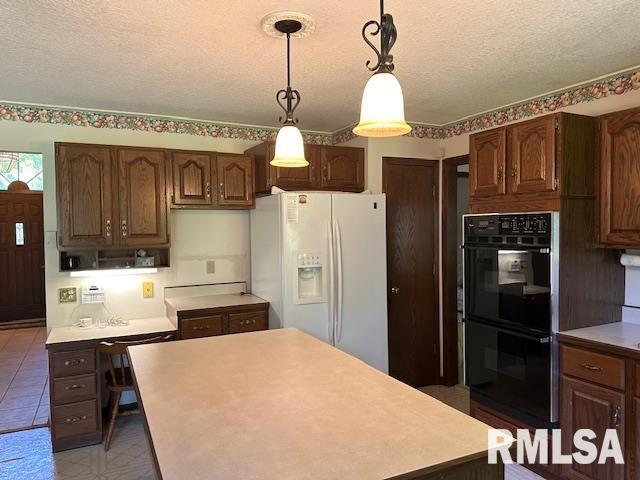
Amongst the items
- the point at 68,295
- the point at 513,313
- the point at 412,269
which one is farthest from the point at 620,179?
the point at 68,295

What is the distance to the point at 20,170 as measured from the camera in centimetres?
716

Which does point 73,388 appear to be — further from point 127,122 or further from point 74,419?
point 127,122

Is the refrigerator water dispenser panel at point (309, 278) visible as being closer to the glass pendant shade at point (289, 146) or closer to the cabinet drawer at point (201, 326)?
the cabinet drawer at point (201, 326)

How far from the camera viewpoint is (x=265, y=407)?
1.45 meters

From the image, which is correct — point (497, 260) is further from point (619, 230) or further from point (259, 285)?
point (259, 285)

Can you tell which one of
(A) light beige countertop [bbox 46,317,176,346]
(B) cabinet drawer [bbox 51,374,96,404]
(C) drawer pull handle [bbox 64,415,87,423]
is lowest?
(C) drawer pull handle [bbox 64,415,87,423]

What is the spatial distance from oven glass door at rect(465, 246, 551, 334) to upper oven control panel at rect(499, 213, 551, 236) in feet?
0.36

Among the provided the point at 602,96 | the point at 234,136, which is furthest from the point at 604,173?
the point at 234,136

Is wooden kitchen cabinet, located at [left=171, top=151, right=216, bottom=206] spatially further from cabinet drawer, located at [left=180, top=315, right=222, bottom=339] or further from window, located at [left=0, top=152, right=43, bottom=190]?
window, located at [left=0, top=152, right=43, bottom=190]

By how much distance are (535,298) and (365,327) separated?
51.8 inches

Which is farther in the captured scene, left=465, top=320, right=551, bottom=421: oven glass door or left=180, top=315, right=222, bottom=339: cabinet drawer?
left=180, top=315, right=222, bottom=339: cabinet drawer

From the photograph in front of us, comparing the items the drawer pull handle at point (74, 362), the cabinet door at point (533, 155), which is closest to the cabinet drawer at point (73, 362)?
the drawer pull handle at point (74, 362)

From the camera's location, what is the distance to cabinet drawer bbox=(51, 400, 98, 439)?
302cm

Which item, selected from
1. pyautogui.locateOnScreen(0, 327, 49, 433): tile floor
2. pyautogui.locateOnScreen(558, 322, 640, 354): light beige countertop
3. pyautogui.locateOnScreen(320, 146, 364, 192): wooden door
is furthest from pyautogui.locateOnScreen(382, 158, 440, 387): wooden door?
pyautogui.locateOnScreen(0, 327, 49, 433): tile floor
